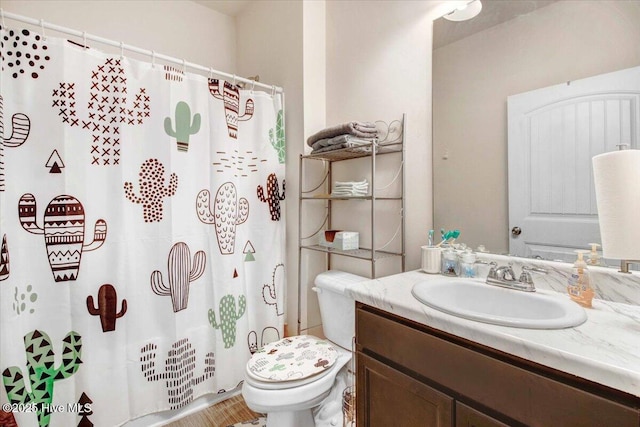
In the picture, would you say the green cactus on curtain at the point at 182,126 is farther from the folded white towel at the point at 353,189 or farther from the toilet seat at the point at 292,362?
the toilet seat at the point at 292,362

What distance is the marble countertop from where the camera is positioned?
601mm

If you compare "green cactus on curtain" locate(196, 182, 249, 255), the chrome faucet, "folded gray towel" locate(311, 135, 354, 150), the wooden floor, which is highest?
"folded gray towel" locate(311, 135, 354, 150)

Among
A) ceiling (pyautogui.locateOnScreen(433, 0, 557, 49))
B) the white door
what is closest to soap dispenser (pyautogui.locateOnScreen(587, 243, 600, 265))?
the white door

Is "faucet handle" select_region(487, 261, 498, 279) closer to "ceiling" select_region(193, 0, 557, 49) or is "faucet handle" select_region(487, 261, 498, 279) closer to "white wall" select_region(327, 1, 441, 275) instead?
"white wall" select_region(327, 1, 441, 275)

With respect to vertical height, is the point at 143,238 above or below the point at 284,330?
above

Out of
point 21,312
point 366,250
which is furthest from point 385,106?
point 21,312

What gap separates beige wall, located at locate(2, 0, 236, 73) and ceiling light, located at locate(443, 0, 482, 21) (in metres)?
1.81

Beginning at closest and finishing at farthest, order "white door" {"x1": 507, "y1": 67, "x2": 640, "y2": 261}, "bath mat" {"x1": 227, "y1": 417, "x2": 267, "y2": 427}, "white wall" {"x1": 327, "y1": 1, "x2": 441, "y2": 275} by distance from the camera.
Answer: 1. "white door" {"x1": 507, "y1": 67, "x2": 640, "y2": 261}
2. "white wall" {"x1": 327, "y1": 1, "x2": 441, "y2": 275}
3. "bath mat" {"x1": 227, "y1": 417, "x2": 267, "y2": 427}

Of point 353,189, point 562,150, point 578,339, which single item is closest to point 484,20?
point 562,150

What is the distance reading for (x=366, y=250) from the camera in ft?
5.72

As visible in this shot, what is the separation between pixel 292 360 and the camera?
1.38 meters

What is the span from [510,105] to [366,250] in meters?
0.97

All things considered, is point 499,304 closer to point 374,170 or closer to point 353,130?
point 374,170

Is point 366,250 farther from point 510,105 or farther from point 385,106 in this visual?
point 510,105
